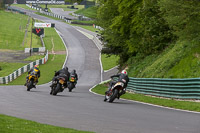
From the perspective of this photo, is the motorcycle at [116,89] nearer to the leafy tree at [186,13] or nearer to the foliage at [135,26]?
the leafy tree at [186,13]

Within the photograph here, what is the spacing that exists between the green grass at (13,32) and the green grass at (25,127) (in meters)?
64.9

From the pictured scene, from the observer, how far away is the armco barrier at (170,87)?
1955 centimetres

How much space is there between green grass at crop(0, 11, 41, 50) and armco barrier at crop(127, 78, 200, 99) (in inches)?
2003

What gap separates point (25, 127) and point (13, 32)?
86.6 m

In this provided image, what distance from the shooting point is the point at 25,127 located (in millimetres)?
9688

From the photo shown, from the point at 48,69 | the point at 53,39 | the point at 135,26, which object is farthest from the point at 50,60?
the point at 135,26

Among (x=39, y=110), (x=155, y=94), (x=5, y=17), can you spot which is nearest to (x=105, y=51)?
(x=155, y=94)

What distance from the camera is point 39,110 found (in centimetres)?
1370

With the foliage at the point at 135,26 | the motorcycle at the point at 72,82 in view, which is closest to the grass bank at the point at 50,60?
the foliage at the point at 135,26

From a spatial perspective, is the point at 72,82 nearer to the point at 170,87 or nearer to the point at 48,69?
the point at 170,87

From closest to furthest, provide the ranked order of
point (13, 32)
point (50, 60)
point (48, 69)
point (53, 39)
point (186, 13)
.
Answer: point (186, 13)
point (48, 69)
point (50, 60)
point (53, 39)
point (13, 32)

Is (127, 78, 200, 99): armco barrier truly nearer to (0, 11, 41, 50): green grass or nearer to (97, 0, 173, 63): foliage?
(97, 0, 173, 63): foliage

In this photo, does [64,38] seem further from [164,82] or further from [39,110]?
[39,110]

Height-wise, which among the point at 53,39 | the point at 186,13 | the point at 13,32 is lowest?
the point at 53,39
